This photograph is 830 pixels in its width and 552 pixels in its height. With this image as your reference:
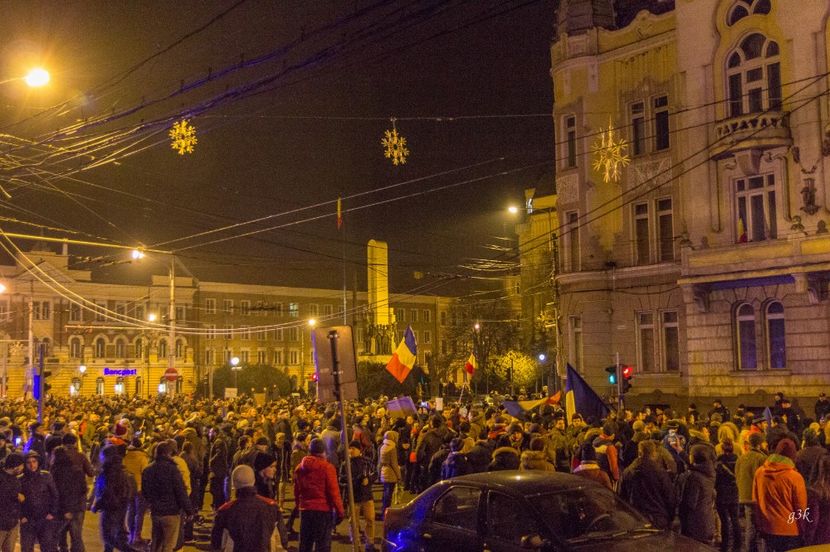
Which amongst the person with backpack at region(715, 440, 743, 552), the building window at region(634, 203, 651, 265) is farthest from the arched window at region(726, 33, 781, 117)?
the person with backpack at region(715, 440, 743, 552)

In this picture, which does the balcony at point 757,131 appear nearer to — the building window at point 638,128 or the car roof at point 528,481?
the building window at point 638,128

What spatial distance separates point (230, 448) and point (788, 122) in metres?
18.6

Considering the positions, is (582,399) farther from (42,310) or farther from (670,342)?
(42,310)

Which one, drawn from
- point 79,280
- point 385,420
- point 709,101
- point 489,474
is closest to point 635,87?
point 709,101

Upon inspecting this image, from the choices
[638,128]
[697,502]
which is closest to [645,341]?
[638,128]

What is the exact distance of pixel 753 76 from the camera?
92.5ft

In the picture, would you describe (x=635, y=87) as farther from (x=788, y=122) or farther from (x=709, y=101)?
(x=788, y=122)

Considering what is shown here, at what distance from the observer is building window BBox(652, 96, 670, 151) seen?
31.4 metres

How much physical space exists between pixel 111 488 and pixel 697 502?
7.72 meters

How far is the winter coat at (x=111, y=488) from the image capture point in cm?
1273

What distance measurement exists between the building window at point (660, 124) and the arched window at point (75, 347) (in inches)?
2579

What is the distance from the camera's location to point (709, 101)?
94.3ft

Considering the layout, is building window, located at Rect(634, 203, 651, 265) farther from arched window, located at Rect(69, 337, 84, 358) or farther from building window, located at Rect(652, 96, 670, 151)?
arched window, located at Rect(69, 337, 84, 358)

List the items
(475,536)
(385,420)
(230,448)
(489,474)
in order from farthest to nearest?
(385,420) < (230,448) < (489,474) < (475,536)
